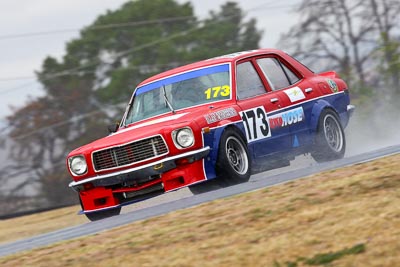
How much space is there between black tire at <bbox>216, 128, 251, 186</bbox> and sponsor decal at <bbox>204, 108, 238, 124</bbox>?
152mm

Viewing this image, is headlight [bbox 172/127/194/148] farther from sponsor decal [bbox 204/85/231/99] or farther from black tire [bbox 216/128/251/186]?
sponsor decal [bbox 204/85/231/99]

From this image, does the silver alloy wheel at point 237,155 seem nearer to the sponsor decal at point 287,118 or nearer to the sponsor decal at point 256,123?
the sponsor decal at point 256,123

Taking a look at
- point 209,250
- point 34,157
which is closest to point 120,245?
point 209,250

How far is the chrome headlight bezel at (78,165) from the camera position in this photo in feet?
37.1

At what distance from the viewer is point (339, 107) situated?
13664mm

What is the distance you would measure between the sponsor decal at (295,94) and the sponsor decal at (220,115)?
1.29m

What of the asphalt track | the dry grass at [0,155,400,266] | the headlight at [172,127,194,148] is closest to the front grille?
the headlight at [172,127,194,148]

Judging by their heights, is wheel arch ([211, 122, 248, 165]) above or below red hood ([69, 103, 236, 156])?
below

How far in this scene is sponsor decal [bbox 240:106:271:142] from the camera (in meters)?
11.5

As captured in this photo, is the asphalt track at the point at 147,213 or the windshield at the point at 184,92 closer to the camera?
the asphalt track at the point at 147,213

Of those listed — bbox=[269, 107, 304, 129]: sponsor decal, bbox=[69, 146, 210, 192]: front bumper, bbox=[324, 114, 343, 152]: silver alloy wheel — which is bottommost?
bbox=[324, 114, 343, 152]: silver alloy wheel

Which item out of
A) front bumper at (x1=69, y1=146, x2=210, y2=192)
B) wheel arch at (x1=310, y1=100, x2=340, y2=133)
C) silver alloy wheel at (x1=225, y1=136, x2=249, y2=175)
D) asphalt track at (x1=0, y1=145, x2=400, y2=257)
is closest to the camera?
asphalt track at (x1=0, y1=145, x2=400, y2=257)

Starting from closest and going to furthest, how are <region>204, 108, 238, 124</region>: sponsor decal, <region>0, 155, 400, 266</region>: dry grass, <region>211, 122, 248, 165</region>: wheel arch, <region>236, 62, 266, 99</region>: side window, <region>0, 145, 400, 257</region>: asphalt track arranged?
1. <region>0, 155, 400, 266</region>: dry grass
2. <region>0, 145, 400, 257</region>: asphalt track
3. <region>211, 122, 248, 165</region>: wheel arch
4. <region>204, 108, 238, 124</region>: sponsor decal
5. <region>236, 62, 266, 99</region>: side window

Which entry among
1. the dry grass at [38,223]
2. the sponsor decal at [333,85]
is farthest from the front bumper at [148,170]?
the sponsor decal at [333,85]
